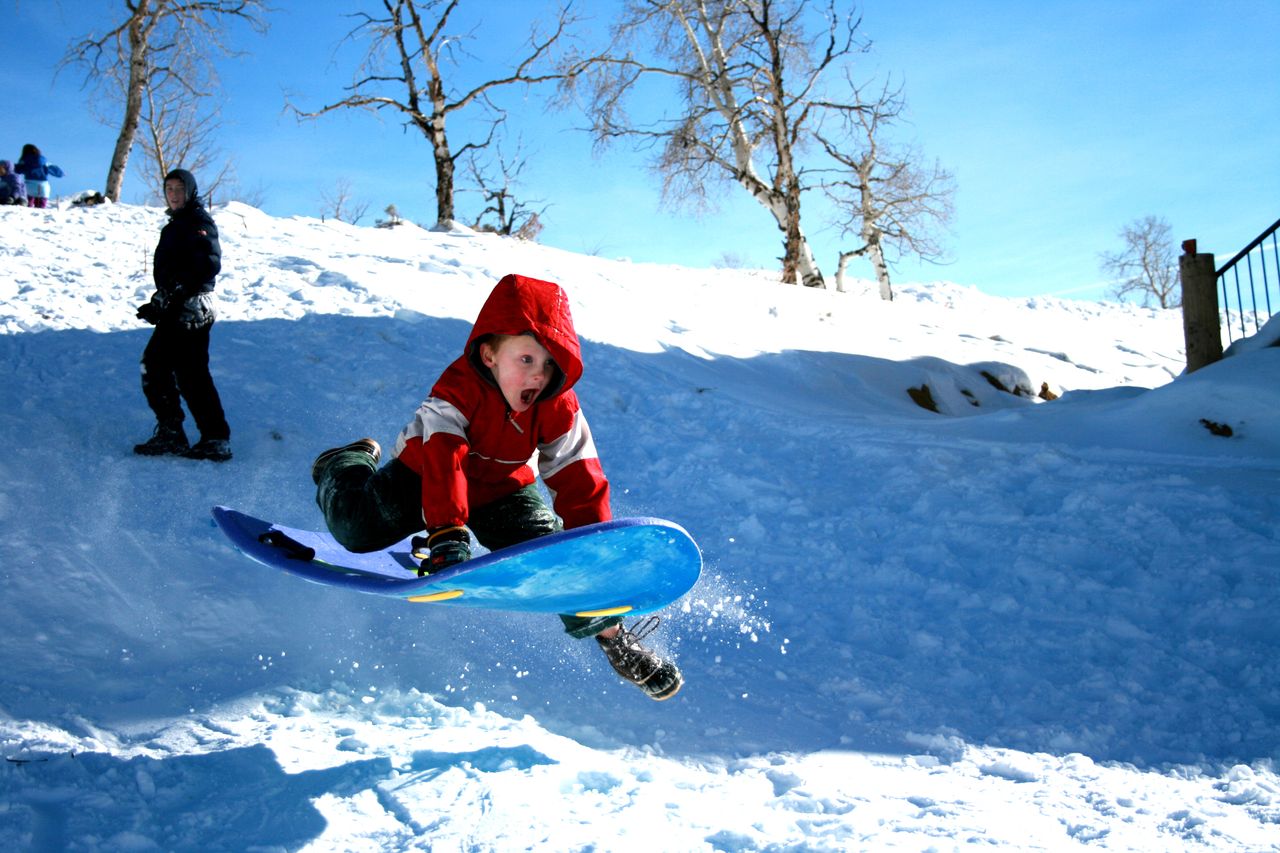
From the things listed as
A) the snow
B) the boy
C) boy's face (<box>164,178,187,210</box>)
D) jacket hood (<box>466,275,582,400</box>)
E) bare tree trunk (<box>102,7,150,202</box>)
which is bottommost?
the snow

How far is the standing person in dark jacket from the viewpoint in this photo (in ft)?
16.4

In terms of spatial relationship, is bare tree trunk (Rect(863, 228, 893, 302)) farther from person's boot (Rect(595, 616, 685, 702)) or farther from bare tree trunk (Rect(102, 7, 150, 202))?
person's boot (Rect(595, 616, 685, 702))

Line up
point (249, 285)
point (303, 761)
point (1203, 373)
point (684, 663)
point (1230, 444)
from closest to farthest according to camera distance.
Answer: point (303, 761)
point (684, 663)
point (1230, 444)
point (1203, 373)
point (249, 285)

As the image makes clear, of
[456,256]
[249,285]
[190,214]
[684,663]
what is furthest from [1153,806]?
[456,256]

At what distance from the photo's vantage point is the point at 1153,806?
2.66 m

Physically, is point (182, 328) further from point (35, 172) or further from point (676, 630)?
point (35, 172)

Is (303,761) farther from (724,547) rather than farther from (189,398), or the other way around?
(189,398)

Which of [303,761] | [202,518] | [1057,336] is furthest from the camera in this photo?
[1057,336]

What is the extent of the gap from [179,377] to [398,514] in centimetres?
277

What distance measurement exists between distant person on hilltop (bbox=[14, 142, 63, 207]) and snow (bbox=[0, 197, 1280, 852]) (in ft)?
20.9

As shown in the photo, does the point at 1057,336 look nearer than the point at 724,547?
No

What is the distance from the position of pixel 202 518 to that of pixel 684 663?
255 centimetres

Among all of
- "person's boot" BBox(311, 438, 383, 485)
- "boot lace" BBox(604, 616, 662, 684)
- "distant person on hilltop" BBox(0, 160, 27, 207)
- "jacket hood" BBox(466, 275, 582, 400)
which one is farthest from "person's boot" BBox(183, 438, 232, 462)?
"distant person on hilltop" BBox(0, 160, 27, 207)

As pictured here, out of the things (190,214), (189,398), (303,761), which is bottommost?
(303,761)
